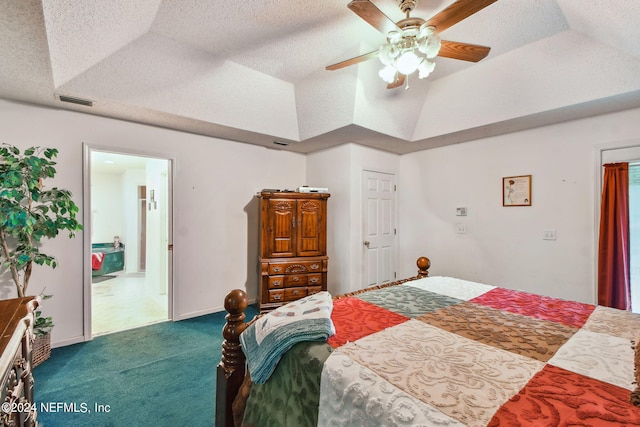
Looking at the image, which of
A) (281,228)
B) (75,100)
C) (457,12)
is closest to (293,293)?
(281,228)

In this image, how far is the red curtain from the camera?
256 cm

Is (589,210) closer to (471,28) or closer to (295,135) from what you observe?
(471,28)

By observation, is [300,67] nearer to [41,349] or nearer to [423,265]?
[423,265]

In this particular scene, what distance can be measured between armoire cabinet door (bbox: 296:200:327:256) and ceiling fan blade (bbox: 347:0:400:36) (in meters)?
2.22

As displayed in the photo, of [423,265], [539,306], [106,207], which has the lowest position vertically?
[539,306]

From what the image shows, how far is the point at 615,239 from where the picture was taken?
2.59m

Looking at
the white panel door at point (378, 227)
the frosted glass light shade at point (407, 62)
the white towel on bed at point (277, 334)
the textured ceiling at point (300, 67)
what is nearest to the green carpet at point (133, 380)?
the white towel on bed at point (277, 334)

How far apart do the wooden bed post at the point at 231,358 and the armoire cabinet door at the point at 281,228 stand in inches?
78.9

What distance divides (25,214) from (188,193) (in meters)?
1.45

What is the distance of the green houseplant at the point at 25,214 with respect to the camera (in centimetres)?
212

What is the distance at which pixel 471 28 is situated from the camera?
7.49 ft

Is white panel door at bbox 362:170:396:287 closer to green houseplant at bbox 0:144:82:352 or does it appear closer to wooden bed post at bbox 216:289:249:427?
wooden bed post at bbox 216:289:249:427

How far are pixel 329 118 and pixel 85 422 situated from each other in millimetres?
3142

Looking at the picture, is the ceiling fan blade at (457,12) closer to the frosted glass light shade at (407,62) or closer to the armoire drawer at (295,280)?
the frosted glass light shade at (407,62)
